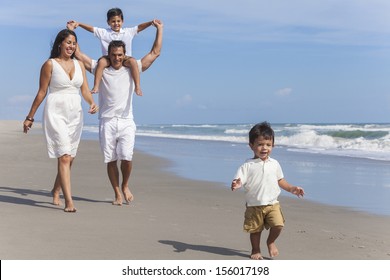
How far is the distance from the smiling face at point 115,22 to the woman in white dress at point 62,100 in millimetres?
859

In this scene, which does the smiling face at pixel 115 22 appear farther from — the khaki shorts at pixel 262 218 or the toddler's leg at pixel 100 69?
the khaki shorts at pixel 262 218

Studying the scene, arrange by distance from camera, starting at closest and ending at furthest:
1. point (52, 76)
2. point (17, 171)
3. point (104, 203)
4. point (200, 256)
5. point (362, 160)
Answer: point (200, 256), point (52, 76), point (104, 203), point (17, 171), point (362, 160)

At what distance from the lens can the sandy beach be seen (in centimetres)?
473

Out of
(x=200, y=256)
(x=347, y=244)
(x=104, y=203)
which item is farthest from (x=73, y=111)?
(x=347, y=244)

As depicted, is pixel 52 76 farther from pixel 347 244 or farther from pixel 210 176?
pixel 210 176

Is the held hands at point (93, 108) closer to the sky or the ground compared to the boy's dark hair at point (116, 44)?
closer to the ground

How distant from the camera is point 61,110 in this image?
6441 millimetres

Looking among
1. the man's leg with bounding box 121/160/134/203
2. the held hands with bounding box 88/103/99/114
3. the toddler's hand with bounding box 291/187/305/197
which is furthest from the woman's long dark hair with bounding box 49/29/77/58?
the toddler's hand with bounding box 291/187/305/197

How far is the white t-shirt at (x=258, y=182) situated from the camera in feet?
15.4

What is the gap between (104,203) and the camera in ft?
23.1

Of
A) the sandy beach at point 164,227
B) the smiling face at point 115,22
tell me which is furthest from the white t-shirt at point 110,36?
the sandy beach at point 164,227

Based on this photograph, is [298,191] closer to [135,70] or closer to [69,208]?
[69,208]

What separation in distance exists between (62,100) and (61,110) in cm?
10
